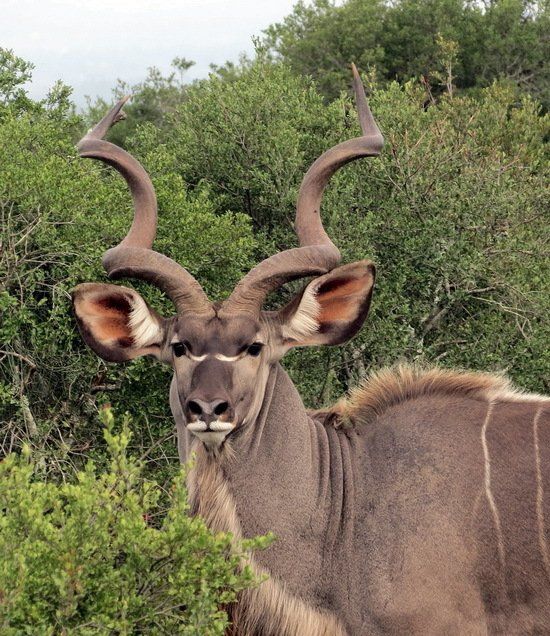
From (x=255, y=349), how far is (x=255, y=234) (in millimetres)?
2709

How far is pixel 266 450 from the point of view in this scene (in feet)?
12.0

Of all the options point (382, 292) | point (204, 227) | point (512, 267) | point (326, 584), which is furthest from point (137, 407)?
point (512, 267)

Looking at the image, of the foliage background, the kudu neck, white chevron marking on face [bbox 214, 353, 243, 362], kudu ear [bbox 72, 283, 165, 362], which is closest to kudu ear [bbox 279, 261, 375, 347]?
the kudu neck

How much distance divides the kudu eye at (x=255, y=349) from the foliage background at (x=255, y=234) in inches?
57.4

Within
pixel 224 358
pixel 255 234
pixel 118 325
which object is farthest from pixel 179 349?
pixel 255 234

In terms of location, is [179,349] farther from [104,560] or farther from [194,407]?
[104,560]

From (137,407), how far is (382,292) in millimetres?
1490

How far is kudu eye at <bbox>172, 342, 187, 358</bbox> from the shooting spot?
3.60 m

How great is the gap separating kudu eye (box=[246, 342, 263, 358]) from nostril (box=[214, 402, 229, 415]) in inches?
11.4

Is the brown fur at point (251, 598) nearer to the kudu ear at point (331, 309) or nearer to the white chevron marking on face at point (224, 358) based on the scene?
the white chevron marking on face at point (224, 358)

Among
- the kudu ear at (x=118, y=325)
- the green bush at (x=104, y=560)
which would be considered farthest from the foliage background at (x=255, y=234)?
the green bush at (x=104, y=560)

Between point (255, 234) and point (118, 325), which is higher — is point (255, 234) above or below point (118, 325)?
below

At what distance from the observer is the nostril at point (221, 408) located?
3326mm

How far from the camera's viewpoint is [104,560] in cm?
280
